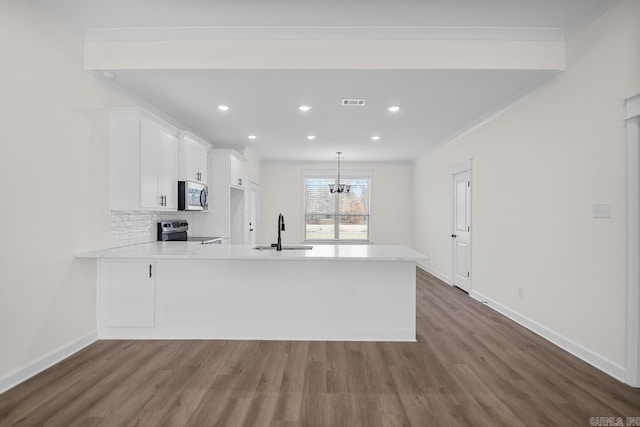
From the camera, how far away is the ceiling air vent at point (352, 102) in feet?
12.5

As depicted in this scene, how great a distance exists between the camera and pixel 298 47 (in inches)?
119

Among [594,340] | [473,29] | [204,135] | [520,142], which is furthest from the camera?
[204,135]

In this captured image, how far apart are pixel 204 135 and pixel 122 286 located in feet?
10.6

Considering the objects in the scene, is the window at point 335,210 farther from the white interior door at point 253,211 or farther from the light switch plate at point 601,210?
the light switch plate at point 601,210

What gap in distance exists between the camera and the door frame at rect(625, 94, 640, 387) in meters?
2.38

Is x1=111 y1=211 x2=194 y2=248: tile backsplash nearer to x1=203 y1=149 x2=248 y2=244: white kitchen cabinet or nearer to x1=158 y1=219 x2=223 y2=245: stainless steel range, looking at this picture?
x1=158 y1=219 x2=223 y2=245: stainless steel range

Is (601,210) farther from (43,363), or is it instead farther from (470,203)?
(43,363)

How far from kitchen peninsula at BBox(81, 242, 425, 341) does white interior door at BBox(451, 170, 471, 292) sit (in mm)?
2372

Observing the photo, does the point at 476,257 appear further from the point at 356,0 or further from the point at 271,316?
the point at 356,0

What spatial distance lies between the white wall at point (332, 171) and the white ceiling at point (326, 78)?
10.3ft

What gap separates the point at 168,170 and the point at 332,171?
15.9 feet

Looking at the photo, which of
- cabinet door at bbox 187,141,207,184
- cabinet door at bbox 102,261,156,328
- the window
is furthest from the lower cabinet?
the window

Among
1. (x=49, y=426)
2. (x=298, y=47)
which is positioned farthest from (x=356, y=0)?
(x=49, y=426)

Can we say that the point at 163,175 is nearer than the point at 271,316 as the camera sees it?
No
